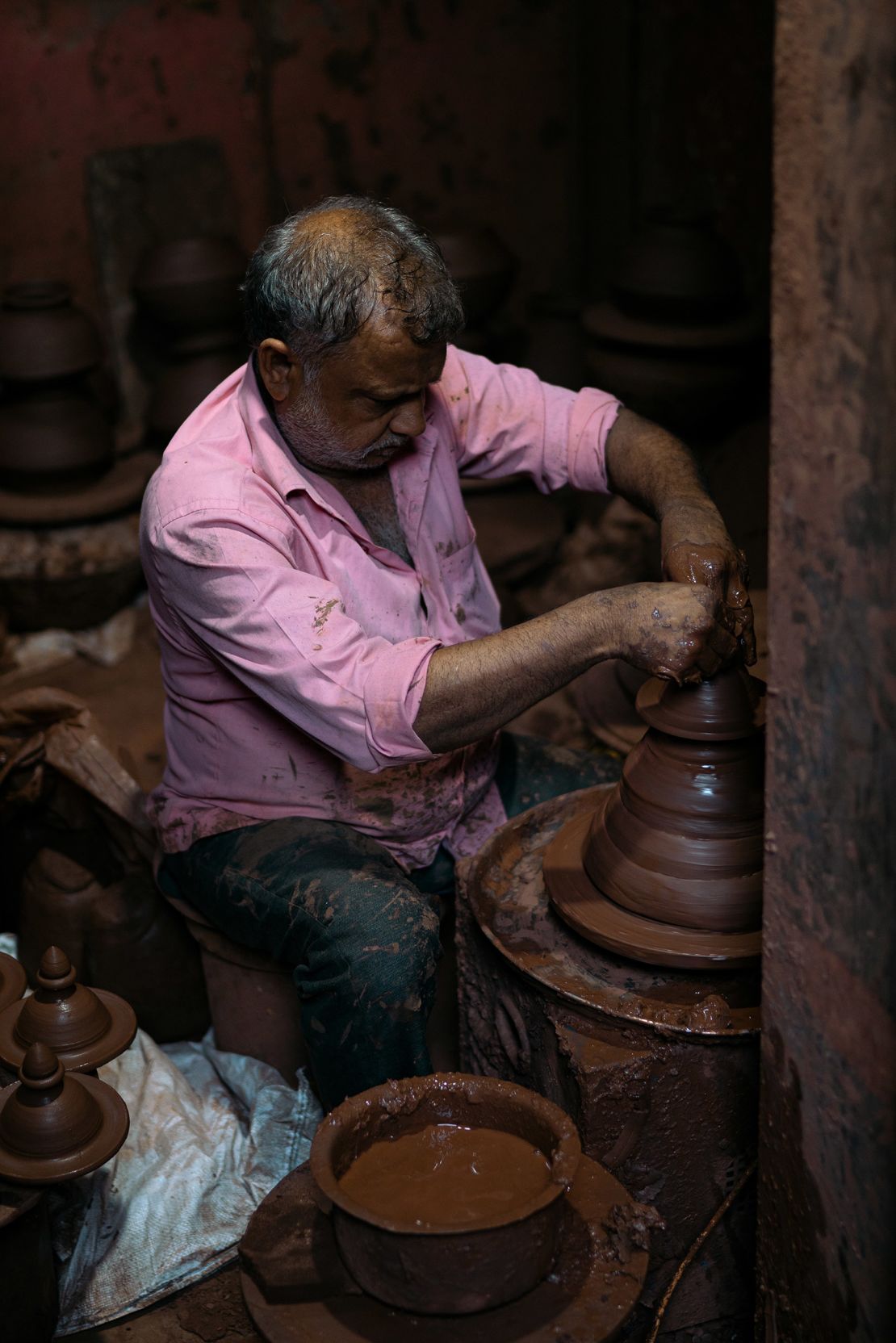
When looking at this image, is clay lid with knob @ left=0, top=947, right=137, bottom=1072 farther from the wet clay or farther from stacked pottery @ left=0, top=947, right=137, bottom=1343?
the wet clay

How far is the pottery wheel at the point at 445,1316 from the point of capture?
80.1 inches

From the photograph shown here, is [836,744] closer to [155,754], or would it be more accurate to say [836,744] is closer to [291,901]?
[291,901]

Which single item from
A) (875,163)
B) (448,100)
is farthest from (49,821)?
(448,100)

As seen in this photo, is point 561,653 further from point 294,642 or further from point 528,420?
point 528,420

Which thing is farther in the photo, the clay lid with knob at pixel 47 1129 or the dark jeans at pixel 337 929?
the dark jeans at pixel 337 929

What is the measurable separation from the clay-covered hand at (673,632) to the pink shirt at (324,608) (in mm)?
371

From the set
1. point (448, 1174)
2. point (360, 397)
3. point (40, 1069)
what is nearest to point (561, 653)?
point (360, 397)

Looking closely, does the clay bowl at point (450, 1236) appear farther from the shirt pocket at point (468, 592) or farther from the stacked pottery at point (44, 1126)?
the shirt pocket at point (468, 592)

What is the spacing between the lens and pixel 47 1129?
2.55 meters

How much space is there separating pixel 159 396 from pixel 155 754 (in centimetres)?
167

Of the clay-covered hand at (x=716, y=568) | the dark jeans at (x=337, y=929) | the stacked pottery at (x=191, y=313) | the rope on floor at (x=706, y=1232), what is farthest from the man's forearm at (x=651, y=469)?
the stacked pottery at (x=191, y=313)

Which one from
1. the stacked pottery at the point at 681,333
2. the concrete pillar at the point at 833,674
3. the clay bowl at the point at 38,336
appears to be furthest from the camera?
the clay bowl at the point at 38,336

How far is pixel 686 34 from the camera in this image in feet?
17.6

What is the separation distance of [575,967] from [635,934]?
0.13m
